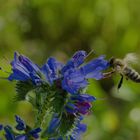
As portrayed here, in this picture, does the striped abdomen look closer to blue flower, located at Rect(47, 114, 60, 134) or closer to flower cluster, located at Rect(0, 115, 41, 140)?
blue flower, located at Rect(47, 114, 60, 134)

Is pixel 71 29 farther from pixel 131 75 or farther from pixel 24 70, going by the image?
pixel 24 70

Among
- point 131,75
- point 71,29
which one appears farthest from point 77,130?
point 71,29

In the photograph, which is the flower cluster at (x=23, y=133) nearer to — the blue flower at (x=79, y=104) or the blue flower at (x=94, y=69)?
the blue flower at (x=79, y=104)

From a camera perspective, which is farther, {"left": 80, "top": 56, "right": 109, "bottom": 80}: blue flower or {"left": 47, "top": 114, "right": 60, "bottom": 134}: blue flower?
{"left": 47, "top": 114, "right": 60, "bottom": 134}: blue flower

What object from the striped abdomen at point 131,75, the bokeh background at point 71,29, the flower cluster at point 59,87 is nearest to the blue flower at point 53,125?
the flower cluster at point 59,87

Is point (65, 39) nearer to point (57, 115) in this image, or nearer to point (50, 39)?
point (50, 39)

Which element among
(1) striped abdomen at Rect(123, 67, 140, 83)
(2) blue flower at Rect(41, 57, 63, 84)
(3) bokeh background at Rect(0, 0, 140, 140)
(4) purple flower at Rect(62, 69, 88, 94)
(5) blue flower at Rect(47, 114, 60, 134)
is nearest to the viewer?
(4) purple flower at Rect(62, 69, 88, 94)

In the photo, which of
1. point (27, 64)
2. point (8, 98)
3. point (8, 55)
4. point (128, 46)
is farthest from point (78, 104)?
point (128, 46)

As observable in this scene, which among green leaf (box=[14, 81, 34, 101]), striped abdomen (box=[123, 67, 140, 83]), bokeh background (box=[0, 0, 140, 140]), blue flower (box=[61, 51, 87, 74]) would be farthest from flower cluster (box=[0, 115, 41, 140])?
bokeh background (box=[0, 0, 140, 140])
